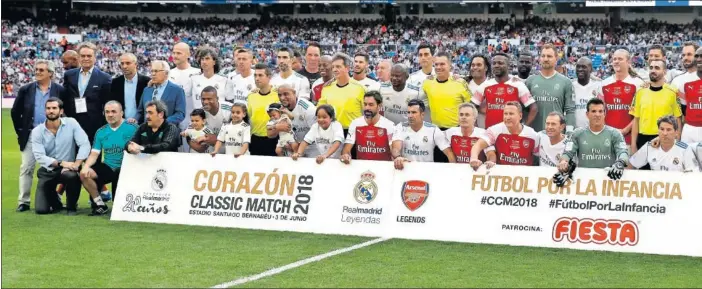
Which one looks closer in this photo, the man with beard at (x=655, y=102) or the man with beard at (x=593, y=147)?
the man with beard at (x=593, y=147)

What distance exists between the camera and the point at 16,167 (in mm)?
18469

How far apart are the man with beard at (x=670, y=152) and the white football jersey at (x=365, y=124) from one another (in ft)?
8.96

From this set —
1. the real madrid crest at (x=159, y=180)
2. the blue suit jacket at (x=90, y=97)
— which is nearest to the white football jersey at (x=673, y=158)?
the real madrid crest at (x=159, y=180)

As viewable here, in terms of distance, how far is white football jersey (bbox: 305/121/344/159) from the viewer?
1088 centimetres

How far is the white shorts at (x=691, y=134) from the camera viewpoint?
10.4 metres

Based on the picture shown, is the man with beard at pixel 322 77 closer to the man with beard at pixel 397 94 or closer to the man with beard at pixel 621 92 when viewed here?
the man with beard at pixel 397 94

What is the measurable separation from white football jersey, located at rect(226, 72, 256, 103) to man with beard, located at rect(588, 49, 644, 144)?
4.29m

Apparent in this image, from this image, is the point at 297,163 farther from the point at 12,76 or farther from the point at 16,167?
the point at 12,76

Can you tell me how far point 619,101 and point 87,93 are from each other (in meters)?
6.61

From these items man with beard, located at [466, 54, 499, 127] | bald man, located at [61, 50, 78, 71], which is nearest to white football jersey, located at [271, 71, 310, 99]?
man with beard, located at [466, 54, 499, 127]

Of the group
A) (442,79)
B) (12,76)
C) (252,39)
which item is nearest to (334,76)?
(442,79)

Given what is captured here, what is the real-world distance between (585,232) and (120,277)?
→ 14.7 ft

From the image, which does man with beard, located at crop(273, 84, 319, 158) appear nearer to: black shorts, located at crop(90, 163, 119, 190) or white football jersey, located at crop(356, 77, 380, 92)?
white football jersey, located at crop(356, 77, 380, 92)

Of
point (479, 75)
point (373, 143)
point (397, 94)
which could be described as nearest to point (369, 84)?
point (397, 94)
